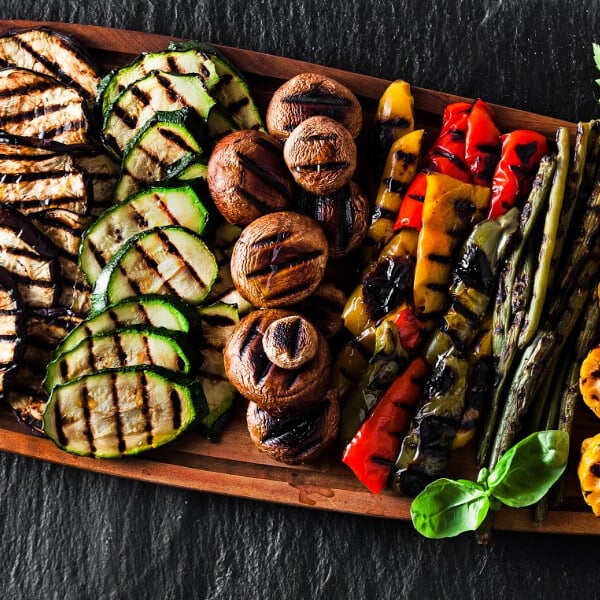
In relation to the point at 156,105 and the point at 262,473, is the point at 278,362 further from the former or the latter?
the point at 156,105

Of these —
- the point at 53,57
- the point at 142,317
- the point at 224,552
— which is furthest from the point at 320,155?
the point at 224,552

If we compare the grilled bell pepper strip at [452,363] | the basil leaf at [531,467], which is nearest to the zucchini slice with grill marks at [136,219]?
the grilled bell pepper strip at [452,363]

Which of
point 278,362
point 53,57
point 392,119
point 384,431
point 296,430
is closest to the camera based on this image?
point 278,362

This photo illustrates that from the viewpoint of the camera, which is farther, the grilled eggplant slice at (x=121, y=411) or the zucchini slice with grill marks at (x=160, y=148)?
the zucchini slice with grill marks at (x=160, y=148)

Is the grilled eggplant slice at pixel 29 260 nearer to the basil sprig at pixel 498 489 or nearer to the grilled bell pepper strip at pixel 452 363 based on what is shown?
the grilled bell pepper strip at pixel 452 363

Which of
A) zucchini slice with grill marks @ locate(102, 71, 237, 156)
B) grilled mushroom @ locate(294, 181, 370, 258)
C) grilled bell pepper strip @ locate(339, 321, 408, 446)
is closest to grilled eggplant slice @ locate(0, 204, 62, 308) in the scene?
zucchini slice with grill marks @ locate(102, 71, 237, 156)

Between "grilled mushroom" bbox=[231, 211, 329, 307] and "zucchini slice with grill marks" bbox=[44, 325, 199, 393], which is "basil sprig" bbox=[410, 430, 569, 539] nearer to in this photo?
"grilled mushroom" bbox=[231, 211, 329, 307]

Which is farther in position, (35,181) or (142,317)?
(35,181)
